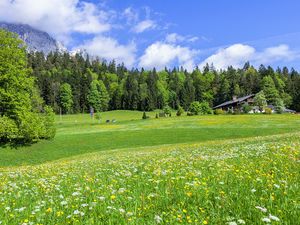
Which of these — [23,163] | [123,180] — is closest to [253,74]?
[23,163]

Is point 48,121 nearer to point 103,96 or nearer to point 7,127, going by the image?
point 7,127

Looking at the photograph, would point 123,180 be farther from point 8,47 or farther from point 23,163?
point 8,47

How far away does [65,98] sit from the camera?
169875 millimetres

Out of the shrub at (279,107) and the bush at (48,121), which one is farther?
the shrub at (279,107)

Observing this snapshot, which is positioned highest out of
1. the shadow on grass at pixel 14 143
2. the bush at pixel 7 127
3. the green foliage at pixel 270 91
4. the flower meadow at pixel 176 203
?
the green foliage at pixel 270 91

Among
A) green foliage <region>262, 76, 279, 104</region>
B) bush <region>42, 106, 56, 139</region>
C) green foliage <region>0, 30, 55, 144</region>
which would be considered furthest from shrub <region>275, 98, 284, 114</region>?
green foliage <region>0, 30, 55, 144</region>

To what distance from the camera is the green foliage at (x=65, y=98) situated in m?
170

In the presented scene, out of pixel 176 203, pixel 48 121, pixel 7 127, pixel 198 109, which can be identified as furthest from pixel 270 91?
pixel 176 203

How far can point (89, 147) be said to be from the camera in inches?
1980

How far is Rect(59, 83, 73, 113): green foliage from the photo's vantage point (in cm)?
16988

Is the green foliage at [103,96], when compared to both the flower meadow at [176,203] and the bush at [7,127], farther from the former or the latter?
the flower meadow at [176,203]

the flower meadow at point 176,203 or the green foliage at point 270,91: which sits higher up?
the green foliage at point 270,91

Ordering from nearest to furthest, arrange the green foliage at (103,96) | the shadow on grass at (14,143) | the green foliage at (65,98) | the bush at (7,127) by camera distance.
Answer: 1. the bush at (7,127)
2. the shadow on grass at (14,143)
3. the green foliage at (65,98)
4. the green foliage at (103,96)

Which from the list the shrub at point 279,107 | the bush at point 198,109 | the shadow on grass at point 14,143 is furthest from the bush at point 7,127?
the shrub at point 279,107
